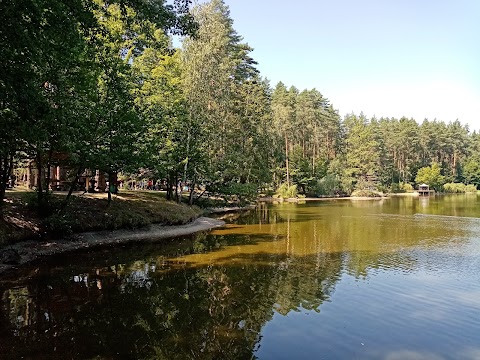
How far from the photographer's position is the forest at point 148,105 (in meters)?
9.49

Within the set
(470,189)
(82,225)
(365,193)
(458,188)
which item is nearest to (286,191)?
(365,193)

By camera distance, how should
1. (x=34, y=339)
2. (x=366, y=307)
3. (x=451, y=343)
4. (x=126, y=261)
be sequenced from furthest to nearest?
(x=126, y=261), (x=366, y=307), (x=451, y=343), (x=34, y=339)

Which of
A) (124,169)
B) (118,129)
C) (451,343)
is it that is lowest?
(451,343)

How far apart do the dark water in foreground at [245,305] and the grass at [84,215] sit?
2.27 metres

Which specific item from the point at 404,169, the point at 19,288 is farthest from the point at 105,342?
the point at 404,169

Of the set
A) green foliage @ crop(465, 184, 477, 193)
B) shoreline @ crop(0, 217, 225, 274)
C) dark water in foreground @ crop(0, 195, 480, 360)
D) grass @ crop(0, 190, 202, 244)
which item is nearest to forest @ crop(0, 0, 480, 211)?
grass @ crop(0, 190, 202, 244)

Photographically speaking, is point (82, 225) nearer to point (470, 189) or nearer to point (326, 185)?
point (326, 185)

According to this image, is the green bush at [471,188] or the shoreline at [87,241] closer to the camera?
the shoreline at [87,241]

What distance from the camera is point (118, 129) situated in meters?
20.5

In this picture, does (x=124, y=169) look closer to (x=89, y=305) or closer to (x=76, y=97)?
(x=76, y=97)

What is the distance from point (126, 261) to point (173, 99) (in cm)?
1599

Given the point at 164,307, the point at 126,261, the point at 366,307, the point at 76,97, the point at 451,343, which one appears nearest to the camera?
the point at 451,343

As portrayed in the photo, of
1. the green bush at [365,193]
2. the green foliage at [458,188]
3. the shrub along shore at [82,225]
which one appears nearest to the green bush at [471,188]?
the green foliage at [458,188]

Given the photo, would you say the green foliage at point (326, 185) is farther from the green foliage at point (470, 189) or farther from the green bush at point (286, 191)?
the green foliage at point (470, 189)
